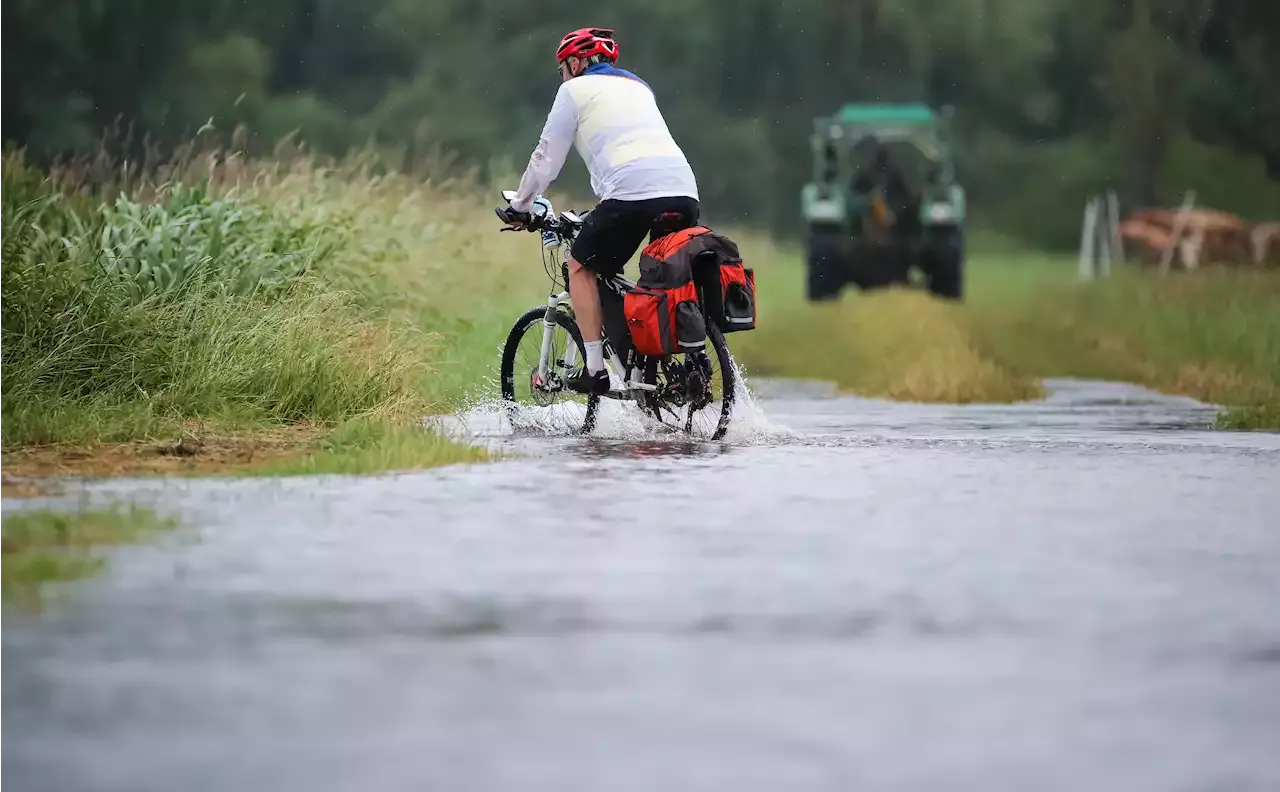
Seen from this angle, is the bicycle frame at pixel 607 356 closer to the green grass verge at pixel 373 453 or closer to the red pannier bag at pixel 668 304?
the red pannier bag at pixel 668 304

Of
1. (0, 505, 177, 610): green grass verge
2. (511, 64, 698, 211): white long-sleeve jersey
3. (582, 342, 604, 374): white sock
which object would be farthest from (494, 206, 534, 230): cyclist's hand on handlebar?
(0, 505, 177, 610): green grass verge

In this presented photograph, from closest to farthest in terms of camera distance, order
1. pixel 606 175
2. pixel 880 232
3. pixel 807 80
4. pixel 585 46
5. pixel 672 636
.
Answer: pixel 672 636
pixel 606 175
pixel 585 46
pixel 880 232
pixel 807 80

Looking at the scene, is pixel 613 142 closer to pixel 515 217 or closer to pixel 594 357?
pixel 515 217

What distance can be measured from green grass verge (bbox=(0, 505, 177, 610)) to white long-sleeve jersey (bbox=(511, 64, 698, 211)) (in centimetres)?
365

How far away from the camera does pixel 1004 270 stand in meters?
57.0

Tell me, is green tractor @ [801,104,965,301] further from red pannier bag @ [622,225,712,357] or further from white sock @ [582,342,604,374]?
red pannier bag @ [622,225,712,357]

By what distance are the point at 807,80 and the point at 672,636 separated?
241 ft

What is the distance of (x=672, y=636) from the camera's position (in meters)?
8.04

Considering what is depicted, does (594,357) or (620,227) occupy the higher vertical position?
(620,227)

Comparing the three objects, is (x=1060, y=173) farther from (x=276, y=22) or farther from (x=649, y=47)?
(x=276, y=22)

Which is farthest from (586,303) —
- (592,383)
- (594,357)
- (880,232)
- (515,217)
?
(880,232)

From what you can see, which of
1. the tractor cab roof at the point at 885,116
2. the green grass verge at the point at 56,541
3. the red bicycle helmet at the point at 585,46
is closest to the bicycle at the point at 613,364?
the red bicycle helmet at the point at 585,46

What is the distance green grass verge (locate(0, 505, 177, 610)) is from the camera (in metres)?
9.04

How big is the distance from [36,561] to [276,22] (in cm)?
6474
